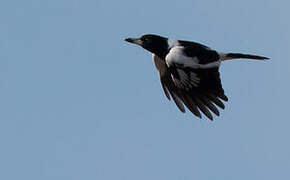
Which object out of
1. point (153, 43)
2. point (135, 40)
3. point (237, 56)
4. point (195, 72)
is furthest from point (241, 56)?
point (135, 40)

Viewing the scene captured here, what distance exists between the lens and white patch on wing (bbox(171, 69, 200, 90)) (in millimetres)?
18956

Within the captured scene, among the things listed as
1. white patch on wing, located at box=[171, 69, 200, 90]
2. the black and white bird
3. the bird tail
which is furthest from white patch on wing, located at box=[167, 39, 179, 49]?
the bird tail

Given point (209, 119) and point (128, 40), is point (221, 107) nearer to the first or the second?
point (209, 119)

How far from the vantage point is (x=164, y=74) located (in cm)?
2005

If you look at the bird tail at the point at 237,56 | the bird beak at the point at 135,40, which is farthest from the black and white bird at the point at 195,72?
the bird beak at the point at 135,40

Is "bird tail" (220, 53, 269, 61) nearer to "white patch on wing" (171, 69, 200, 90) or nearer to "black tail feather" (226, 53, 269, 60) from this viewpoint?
"black tail feather" (226, 53, 269, 60)

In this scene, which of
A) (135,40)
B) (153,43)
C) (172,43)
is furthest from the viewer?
A: (135,40)

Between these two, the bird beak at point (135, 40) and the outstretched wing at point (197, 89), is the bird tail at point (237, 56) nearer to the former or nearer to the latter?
the outstretched wing at point (197, 89)

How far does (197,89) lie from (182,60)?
608 mm

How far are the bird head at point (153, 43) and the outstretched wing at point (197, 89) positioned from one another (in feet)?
1.12

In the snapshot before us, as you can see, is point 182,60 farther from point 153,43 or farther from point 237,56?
point 153,43

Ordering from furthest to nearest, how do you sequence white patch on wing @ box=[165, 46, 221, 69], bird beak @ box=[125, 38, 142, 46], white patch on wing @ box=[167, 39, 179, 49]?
bird beak @ box=[125, 38, 142, 46]
white patch on wing @ box=[167, 39, 179, 49]
white patch on wing @ box=[165, 46, 221, 69]

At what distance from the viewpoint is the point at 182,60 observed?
18.7 meters

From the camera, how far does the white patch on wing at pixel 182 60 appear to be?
1866 centimetres
